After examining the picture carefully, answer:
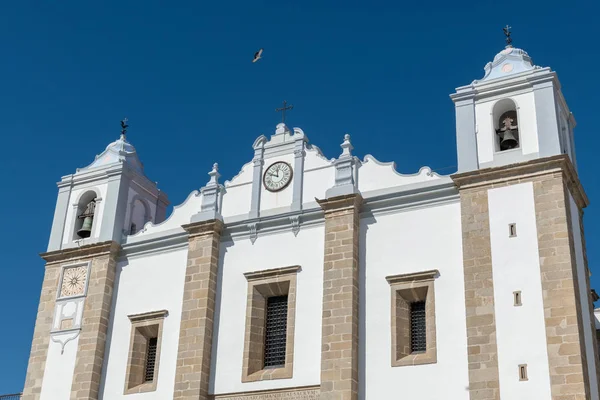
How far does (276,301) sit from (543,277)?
7442 mm

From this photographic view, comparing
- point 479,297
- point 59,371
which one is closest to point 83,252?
point 59,371

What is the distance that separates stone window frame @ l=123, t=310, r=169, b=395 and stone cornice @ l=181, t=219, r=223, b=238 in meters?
2.38

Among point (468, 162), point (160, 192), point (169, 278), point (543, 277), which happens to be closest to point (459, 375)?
point (543, 277)

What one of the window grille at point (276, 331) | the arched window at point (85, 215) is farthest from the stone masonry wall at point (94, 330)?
the window grille at point (276, 331)

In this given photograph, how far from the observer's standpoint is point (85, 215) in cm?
2823

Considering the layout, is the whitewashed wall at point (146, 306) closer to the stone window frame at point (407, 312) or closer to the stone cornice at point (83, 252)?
the stone cornice at point (83, 252)

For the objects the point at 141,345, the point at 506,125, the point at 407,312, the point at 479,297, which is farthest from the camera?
the point at 141,345

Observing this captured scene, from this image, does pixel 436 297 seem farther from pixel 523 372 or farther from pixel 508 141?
pixel 508 141

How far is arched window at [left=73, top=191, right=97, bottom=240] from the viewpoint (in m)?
27.9

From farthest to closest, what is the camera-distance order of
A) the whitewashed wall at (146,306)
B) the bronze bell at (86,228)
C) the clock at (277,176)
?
the bronze bell at (86,228) → the clock at (277,176) → the whitewashed wall at (146,306)

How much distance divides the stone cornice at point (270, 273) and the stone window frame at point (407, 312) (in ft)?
8.74

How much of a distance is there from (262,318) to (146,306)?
149 inches

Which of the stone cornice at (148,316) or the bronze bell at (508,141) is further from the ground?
the bronze bell at (508,141)

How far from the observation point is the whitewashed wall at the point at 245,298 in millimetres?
22453
